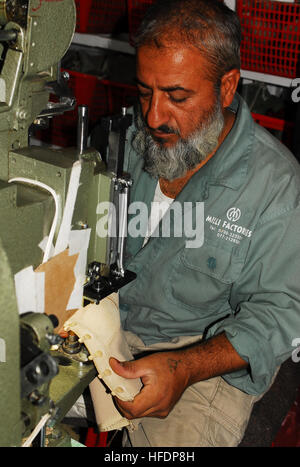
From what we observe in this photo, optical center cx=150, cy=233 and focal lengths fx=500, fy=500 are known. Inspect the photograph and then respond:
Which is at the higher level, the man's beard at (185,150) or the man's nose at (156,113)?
the man's nose at (156,113)

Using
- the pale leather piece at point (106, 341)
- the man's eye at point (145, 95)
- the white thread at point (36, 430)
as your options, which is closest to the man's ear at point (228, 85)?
the man's eye at point (145, 95)

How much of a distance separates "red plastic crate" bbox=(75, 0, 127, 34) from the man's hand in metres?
2.38

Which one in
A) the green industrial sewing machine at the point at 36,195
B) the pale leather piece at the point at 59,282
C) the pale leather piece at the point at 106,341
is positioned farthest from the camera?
the pale leather piece at the point at 106,341

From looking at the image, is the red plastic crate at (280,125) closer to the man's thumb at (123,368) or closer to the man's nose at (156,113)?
the man's nose at (156,113)

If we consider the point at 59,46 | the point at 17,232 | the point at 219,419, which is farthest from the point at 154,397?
the point at 59,46

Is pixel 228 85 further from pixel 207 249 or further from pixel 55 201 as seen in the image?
pixel 55 201

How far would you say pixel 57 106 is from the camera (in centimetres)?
107

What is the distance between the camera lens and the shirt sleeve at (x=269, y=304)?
1.29 meters

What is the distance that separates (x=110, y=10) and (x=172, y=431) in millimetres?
2540

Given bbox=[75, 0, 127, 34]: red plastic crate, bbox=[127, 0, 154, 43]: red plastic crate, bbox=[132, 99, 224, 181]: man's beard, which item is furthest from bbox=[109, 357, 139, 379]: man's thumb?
bbox=[75, 0, 127, 34]: red plastic crate

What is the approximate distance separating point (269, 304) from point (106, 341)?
0.47 meters

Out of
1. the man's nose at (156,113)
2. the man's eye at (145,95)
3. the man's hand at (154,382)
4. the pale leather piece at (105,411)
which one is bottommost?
the pale leather piece at (105,411)

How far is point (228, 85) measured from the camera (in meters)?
1.47

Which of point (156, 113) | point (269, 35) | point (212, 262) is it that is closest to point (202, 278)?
point (212, 262)
